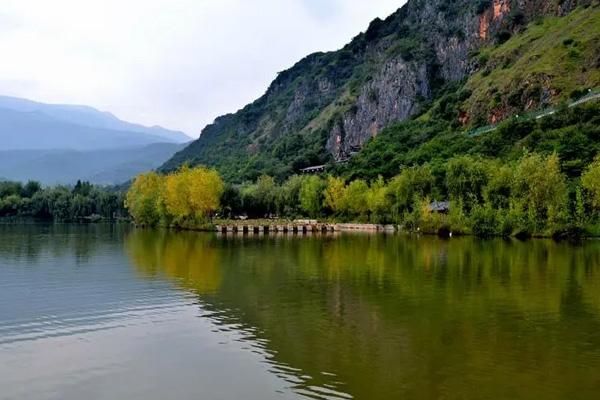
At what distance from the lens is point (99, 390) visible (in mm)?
13891

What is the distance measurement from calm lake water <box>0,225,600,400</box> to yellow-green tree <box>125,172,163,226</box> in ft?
213

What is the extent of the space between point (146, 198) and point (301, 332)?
286 feet

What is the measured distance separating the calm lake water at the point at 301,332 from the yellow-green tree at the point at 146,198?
64881 millimetres

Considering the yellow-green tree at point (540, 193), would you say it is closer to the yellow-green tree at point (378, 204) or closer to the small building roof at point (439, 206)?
the small building roof at point (439, 206)

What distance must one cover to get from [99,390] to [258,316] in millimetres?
8604

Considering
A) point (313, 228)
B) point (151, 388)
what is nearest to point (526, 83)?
point (313, 228)

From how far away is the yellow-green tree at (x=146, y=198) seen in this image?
102m

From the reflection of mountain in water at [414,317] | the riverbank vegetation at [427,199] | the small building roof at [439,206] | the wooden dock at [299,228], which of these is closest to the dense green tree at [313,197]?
the riverbank vegetation at [427,199]

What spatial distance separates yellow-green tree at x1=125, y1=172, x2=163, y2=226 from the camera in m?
102

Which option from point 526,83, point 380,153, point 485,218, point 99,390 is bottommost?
point 99,390

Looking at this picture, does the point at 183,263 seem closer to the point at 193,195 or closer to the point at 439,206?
the point at 439,206

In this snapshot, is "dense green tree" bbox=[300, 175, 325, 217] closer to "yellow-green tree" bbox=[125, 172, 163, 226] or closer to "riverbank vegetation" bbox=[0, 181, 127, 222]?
"yellow-green tree" bbox=[125, 172, 163, 226]

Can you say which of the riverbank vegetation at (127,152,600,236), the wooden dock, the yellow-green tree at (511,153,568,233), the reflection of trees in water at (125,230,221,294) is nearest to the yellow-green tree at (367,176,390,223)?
the riverbank vegetation at (127,152,600,236)

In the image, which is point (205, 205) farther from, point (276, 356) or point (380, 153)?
point (276, 356)
